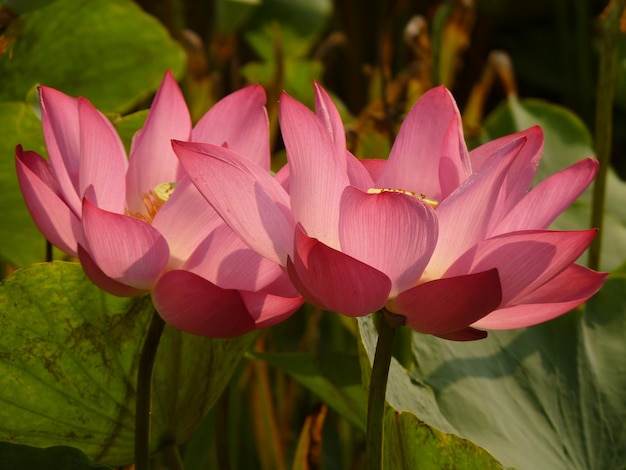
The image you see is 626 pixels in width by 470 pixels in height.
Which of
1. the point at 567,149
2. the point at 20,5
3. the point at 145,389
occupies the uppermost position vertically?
the point at 20,5

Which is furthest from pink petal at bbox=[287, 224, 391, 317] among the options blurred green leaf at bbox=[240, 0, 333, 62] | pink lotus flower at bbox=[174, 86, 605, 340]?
blurred green leaf at bbox=[240, 0, 333, 62]

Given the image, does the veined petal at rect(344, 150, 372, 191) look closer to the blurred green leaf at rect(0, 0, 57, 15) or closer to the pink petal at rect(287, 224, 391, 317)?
the pink petal at rect(287, 224, 391, 317)

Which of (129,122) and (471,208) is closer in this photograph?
(471,208)

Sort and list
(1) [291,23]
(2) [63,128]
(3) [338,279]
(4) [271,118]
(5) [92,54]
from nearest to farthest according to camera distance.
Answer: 1. (3) [338,279]
2. (2) [63,128]
3. (5) [92,54]
4. (4) [271,118]
5. (1) [291,23]

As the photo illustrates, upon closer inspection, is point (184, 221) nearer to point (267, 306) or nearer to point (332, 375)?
point (267, 306)

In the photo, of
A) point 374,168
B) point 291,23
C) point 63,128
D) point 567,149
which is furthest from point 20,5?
point 291,23

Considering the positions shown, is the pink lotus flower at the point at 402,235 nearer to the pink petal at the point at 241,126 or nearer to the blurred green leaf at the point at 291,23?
the pink petal at the point at 241,126
